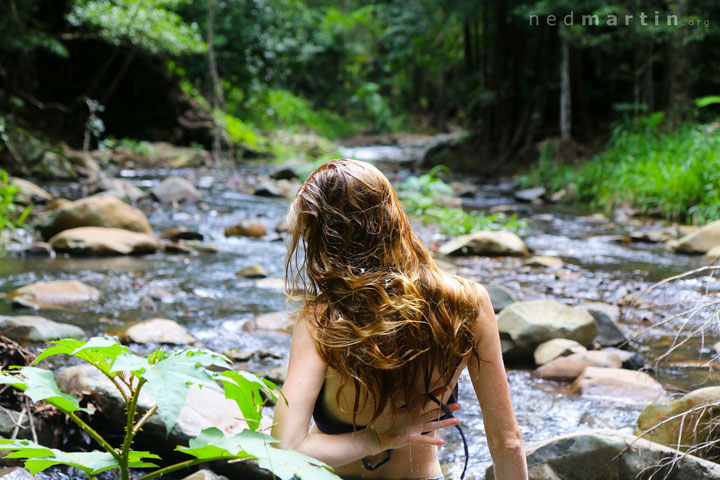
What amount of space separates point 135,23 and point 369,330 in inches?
547

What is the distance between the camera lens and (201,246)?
23.8ft

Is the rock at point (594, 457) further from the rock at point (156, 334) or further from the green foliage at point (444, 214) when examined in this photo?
the green foliage at point (444, 214)

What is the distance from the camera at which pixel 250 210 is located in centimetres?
979

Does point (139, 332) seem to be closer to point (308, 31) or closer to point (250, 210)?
point (250, 210)

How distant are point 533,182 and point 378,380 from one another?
1213 cm

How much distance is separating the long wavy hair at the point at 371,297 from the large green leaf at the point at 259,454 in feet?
1.50

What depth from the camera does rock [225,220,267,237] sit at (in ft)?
26.5

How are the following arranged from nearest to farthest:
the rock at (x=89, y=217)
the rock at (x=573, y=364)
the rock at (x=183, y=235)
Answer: the rock at (x=573, y=364) < the rock at (x=89, y=217) < the rock at (x=183, y=235)

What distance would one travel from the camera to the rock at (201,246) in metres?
7.18

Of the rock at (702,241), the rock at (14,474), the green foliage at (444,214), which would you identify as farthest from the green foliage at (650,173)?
the rock at (14,474)

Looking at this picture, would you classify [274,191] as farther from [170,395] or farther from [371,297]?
[170,395]

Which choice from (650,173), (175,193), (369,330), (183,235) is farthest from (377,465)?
(175,193)

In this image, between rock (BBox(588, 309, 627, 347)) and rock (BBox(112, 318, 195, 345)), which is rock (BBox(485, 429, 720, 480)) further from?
rock (BBox(112, 318, 195, 345))

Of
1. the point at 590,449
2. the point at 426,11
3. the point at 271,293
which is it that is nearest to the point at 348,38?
the point at 426,11
